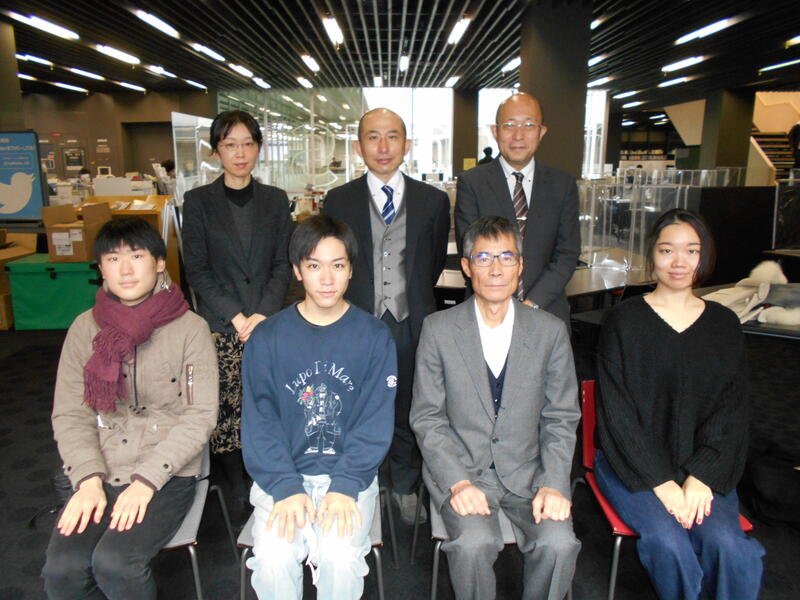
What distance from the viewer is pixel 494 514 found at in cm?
165

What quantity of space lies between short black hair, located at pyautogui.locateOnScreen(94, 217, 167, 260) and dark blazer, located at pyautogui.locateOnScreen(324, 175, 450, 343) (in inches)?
29.4

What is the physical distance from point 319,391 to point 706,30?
10.5m

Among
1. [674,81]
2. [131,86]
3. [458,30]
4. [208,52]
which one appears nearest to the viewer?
[458,30]

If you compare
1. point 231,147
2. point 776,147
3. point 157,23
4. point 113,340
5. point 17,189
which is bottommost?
point 113,340

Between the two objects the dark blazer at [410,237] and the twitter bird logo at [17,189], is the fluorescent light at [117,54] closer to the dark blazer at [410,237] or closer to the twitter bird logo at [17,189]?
the twitter bird logo at [17,189]

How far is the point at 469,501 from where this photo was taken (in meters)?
1.59

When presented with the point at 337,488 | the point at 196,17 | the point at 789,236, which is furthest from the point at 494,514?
the point at 196,17

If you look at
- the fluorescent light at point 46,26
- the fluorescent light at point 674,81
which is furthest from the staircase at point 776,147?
the fluorescent light at point 46,26

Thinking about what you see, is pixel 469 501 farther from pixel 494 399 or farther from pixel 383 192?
pixel 383 192

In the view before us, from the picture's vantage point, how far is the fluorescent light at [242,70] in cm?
1225

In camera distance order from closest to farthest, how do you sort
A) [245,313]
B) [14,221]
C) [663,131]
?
[245,313] < [14,221] < [663,131]

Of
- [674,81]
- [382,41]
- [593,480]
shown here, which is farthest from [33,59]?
[674,81]

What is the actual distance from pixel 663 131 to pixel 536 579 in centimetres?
3274

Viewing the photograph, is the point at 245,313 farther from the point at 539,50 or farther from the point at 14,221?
the point at 539,50
